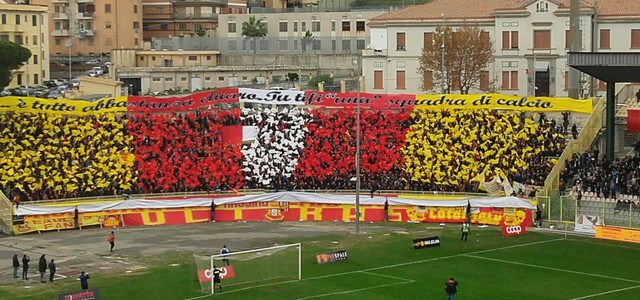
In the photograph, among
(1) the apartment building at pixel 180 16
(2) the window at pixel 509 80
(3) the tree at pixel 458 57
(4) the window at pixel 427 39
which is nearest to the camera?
(3) the tree at pixel 458 57

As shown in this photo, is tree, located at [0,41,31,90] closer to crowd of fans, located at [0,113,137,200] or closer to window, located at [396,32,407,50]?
crowd of fans, located at [0,113,137,200]

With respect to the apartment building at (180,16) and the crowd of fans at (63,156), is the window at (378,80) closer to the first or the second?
the crowd of fans at (63,156)

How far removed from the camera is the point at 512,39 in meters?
94.8

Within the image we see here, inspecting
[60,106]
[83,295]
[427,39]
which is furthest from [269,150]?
[83,295]

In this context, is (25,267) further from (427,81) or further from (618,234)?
(427,81)

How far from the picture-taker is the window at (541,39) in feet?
305

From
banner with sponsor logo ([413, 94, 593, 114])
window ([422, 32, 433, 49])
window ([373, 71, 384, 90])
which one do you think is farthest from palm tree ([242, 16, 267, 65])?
banner with sponsor logo ([413, 94, 593, 114])

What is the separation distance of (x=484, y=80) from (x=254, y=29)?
36.0 m

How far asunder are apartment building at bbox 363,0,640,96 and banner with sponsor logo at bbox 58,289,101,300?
53034 millimetres

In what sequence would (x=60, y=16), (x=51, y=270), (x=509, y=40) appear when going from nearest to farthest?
(x=51, y=270) → (x=509, y=40) → (x=60, y=16)

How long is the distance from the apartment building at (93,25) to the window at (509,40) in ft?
176

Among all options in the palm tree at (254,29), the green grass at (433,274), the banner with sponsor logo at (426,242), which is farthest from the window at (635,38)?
the palm tree at (254,29)

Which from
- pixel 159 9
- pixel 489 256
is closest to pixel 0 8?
pixel 159 9

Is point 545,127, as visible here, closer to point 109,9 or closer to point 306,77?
point 306,77
